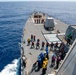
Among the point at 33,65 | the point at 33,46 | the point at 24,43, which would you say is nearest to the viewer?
the point at 33,65

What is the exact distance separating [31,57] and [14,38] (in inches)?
999

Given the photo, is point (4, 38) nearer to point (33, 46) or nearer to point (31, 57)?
point (33, 46)

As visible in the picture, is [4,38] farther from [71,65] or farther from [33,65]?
[71,65]

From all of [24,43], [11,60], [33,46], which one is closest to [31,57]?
[33,46]

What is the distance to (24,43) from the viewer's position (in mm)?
27922

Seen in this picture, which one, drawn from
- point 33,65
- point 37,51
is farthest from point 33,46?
point 33,65

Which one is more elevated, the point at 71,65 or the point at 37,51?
the point at 71,65

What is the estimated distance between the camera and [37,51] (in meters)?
24.4

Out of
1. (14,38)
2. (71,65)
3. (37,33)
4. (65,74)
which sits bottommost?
(14,38)

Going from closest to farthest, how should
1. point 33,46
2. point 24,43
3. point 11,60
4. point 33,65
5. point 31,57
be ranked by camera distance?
1. point 33,65
2. point 31,57
3. point 33,46
4. point 24,43
5. point 11,60

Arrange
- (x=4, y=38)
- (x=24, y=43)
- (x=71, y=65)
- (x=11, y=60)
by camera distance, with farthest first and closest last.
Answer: (x=4, y=38) → (x=11, y=60) → (x=24, y=43) → (x=71, y=65)

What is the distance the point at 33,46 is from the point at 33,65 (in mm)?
7396

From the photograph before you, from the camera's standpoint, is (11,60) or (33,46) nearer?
(33,46)

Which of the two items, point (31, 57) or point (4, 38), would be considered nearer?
point (31, 57)
